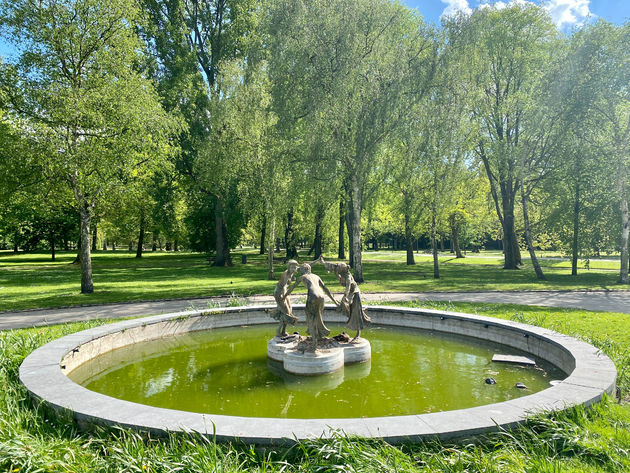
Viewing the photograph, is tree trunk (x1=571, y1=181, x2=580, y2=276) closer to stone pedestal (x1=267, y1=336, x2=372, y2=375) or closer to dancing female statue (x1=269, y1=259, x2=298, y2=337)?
stone pedestal (x1=267, y1=336, x2=372, y2=375)

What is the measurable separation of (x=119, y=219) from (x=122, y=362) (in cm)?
3389

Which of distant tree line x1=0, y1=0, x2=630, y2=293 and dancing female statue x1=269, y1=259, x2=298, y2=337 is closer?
dancing female statue x1=269, y1=259, x2=298, y2=337

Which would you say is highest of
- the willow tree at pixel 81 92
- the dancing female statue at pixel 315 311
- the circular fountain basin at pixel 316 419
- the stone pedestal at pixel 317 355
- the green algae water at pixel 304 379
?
the willow tree at pixel 81 92

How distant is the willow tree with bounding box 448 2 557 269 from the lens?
87.2 ft

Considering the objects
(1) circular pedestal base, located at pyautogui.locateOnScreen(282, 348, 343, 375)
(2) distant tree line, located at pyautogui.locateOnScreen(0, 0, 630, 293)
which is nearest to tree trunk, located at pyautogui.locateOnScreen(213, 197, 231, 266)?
(2) distant tree line, located at pyautogui.locateOnScreen(0, 0, 630, 293)

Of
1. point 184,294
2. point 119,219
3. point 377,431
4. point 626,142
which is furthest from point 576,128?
point 119,219

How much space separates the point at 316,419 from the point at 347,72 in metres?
18.2

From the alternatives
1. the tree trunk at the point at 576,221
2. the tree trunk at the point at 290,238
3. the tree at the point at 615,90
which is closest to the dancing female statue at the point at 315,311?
the tree at the point at 615,90

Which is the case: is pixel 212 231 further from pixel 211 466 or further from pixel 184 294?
pixel 211 466

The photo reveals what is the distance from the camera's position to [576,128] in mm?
22703

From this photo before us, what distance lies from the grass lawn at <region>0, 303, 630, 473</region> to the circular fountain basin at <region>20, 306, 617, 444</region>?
0.45ft

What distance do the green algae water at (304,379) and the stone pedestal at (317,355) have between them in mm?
147

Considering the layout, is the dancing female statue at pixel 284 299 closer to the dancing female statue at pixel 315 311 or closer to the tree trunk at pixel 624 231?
the dancing female statue at pixel 315 311

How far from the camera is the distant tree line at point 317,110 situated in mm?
17734
